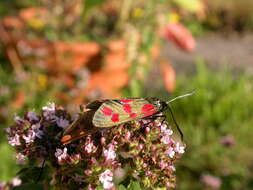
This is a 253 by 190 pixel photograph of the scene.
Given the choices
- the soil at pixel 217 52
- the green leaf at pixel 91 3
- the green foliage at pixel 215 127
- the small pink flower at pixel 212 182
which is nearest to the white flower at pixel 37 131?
the small pink flower at pixel 212 182

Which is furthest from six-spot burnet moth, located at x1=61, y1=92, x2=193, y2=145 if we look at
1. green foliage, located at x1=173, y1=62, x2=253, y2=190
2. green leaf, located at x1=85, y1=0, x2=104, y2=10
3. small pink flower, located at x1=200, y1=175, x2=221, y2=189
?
green leaf, located at x1=85, y1=0, x2=104, y2=10

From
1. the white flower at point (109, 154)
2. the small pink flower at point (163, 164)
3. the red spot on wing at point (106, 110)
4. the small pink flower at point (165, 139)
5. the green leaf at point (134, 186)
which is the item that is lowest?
the green leaf at point (134, 186)

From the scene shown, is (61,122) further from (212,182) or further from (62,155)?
(212,182)

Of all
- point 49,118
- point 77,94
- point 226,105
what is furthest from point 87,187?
point 226,105

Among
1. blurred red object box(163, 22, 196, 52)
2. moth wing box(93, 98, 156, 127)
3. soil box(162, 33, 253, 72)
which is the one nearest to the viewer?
moth wing box(93, 98, 156, 127)

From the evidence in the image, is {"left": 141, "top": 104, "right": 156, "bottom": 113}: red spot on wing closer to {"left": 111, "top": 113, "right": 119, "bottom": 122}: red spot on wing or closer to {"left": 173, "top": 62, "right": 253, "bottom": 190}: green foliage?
{"left": 111, "top": 113, "right": 119, "bottom": 122}: red spot on wing

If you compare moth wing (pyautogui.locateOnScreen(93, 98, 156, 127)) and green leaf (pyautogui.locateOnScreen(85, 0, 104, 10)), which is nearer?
moth wing (pyautogui.locateOnScreen(93, 98, 156, 127))

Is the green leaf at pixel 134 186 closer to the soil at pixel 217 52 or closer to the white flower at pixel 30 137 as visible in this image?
the white flower at pixel 30 137

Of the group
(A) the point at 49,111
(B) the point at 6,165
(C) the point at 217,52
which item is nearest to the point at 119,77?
(B) the point at 6,165
